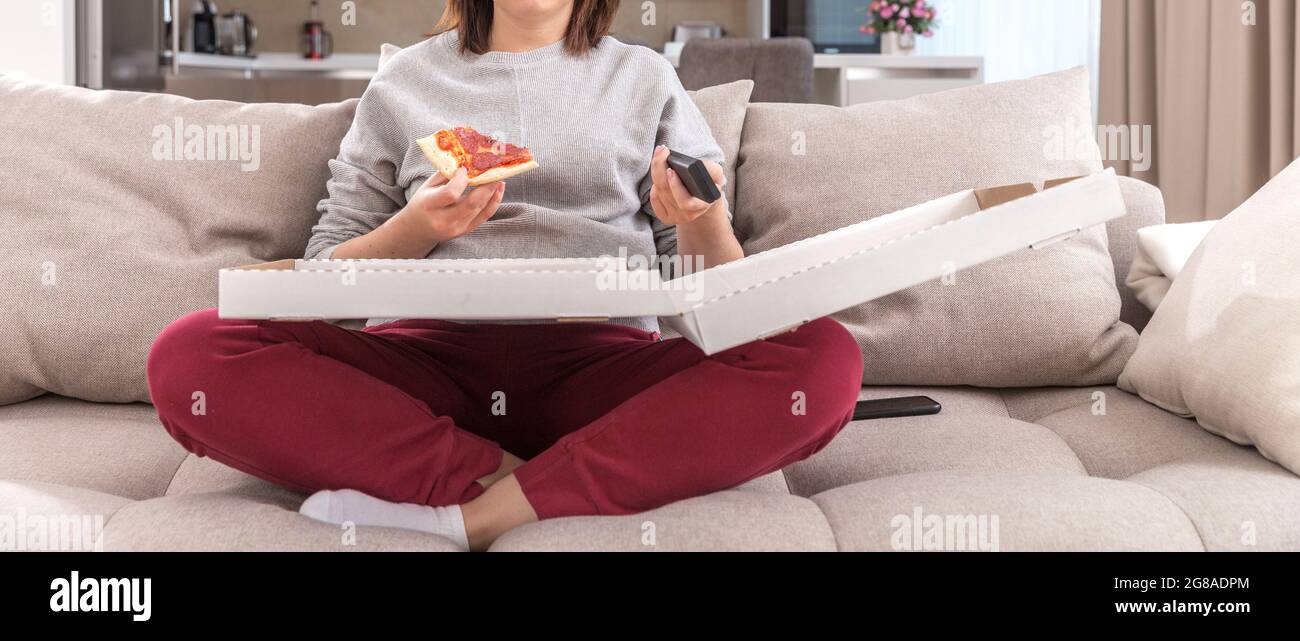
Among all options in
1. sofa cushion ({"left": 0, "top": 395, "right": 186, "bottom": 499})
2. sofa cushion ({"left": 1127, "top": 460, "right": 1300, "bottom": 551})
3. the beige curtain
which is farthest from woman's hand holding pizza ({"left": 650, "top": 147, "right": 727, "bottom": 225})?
the beige curtain

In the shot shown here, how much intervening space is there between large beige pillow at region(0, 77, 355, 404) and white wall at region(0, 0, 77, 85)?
219cm

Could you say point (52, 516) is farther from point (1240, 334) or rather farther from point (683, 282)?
point (1240, 334)

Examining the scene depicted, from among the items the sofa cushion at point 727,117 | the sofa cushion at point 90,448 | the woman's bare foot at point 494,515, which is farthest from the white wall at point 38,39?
the woman's bare foot at point 494,515

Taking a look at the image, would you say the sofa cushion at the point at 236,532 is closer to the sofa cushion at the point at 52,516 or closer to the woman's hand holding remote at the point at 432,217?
the sofa cushion at the point at 52,516

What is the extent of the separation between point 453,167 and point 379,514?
14.6 inches

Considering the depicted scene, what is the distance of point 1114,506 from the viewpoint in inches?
36.6

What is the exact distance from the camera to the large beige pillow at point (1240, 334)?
110 cm

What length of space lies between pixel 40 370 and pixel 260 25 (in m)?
4.49

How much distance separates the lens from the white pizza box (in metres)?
0.82

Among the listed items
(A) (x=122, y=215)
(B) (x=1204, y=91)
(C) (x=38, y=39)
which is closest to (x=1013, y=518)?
(A) (x=122, y=215)

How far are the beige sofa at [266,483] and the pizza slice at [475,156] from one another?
0.38 metres

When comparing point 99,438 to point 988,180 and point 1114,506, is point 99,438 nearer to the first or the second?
point 1114,506
